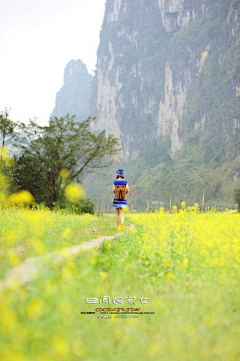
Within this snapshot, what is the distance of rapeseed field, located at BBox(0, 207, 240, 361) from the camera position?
9.23 feet

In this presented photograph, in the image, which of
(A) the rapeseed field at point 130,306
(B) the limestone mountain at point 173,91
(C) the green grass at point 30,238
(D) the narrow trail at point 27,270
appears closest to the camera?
(A) the rapeseed field at point 130,306

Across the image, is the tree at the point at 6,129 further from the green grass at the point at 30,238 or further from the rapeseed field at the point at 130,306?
the rapeseed field at the point at 130,306

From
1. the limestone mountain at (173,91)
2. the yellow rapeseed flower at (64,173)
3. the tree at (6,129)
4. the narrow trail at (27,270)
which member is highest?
the limestone mountain at (173,91)

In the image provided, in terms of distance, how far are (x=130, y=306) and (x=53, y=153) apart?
18673mm

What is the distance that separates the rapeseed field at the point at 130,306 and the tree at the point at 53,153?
53.0ft

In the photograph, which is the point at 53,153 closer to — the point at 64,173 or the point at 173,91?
the point at 64,173

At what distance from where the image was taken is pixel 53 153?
22.1m

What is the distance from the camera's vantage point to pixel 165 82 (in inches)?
5576

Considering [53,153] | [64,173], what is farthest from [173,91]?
Answer: [64,173]

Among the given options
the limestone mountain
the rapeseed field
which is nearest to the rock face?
the limestone mountain

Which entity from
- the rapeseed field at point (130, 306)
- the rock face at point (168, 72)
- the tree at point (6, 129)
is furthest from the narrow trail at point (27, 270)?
the rock face at point (168, 72)

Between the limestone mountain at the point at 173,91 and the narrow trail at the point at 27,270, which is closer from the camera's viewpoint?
the narrow trail at the point at 27,270

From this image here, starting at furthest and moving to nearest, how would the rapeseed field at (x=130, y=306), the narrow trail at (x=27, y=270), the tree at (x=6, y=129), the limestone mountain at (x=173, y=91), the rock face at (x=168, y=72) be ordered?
the rock face at (x=168, y=72), the limestone mountain at (x=173, y=91), the tree at (x=6, y=129), the narrow trail at (x=27, y=270), the rapeseed field at (x=130, y=306)

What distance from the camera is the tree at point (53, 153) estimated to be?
71.5 feet
